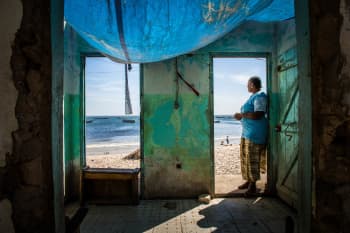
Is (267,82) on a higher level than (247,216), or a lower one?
higher

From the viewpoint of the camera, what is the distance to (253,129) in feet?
10.4

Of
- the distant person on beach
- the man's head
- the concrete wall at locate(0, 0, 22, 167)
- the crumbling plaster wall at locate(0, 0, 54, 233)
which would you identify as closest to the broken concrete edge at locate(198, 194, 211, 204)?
the distant person on beach

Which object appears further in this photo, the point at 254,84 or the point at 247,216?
the point at 254,84

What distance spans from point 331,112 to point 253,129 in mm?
2360

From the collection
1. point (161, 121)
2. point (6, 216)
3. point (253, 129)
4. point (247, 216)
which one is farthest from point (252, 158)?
point (6, 216)

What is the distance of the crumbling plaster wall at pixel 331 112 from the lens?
2.90 ft

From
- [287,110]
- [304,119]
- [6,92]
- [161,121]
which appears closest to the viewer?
[6,92]

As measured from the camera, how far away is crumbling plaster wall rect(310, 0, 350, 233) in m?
0.89

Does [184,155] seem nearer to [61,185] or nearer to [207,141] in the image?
[207,141]

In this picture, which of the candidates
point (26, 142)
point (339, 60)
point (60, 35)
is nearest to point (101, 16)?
point (60, 35)

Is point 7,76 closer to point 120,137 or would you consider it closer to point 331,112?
point 331,112

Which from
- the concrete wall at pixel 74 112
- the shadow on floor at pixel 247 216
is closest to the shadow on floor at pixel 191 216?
the shadow on floor at pixel 247 216

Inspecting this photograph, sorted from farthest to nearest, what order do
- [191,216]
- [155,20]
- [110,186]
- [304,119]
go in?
[110,186]
[191,216]
[155,20]
[304,119]

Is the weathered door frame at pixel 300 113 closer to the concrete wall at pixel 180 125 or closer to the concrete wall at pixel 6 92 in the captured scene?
the concrete wall at pixel 6 92
